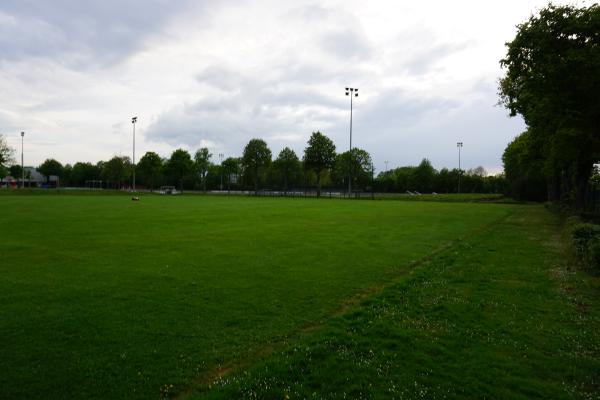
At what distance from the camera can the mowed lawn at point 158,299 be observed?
17.9 ft

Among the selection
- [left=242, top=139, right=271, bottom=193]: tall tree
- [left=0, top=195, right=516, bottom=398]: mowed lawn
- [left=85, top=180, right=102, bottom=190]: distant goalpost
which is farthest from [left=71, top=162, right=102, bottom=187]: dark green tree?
[left=0, top=195, right=516, bottom=398]: mowed lawn

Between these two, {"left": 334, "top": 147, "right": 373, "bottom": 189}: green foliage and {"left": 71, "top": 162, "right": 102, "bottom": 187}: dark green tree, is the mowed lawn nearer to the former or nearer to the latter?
{"left": 334, "top": 147, "right": 373, "bottom": 189}: green foliage

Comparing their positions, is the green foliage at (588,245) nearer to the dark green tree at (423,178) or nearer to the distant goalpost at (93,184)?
the dark green tree at (423,178)

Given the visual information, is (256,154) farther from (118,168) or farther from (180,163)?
(118,168)

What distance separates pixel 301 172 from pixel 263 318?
97677 millimetres

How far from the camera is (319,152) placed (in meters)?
87.6

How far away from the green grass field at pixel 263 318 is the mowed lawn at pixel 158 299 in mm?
36

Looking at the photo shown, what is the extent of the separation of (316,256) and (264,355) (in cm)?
808

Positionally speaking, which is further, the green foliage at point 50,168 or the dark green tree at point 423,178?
the green foliage at point 50,168

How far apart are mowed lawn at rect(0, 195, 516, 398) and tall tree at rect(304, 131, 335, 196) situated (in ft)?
229

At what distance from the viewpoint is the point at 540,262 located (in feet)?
45.2

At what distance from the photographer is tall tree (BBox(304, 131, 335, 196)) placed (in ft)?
287

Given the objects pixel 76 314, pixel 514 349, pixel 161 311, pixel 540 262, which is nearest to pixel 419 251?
pixel 540 262

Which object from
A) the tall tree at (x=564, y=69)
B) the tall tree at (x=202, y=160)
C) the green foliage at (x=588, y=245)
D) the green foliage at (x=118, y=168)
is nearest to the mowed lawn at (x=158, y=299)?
the green foliage at (x=588, y=245)
